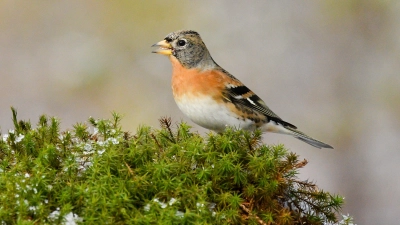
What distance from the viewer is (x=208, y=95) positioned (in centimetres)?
465

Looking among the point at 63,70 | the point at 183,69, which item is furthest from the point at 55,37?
the point at 183,69

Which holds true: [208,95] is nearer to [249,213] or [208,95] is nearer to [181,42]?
[181,42]

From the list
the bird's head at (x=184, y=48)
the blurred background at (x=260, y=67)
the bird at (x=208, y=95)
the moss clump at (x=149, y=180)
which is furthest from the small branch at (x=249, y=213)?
the blurred background at (x=260, y=67)

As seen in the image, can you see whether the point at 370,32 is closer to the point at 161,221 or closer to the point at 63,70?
the point at 63,70

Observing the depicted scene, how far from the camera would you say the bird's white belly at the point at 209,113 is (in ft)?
14.9

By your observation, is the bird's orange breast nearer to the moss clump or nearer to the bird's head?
the bird's head

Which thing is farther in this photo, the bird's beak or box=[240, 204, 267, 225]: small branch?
the bird's beak

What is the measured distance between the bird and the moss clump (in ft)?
5.18

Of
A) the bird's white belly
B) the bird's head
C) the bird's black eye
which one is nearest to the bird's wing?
the bird's white belly

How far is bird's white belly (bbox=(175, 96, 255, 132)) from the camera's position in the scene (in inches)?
179

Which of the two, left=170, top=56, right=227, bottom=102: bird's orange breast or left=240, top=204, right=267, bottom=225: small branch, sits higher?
left=170, top=56, right=227, bottom=102: bird's orange breast

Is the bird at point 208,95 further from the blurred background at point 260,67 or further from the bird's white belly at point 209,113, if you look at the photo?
the blurred background at point 260,67

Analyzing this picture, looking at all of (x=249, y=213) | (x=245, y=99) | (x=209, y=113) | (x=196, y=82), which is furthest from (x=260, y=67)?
(x=249, y=213)

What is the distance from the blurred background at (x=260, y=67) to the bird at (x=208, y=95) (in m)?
2.15
